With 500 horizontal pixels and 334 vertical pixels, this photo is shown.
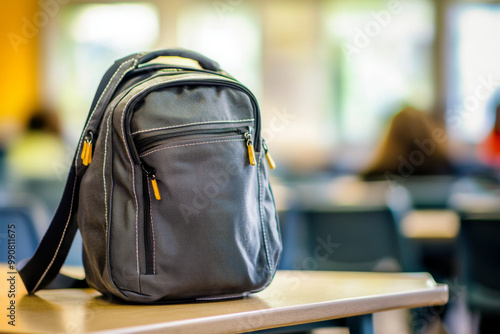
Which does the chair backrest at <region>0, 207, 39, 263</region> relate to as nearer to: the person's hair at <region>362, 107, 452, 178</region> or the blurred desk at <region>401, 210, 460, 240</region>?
the blurred desk at <region>401, 210, 460, 240</region>

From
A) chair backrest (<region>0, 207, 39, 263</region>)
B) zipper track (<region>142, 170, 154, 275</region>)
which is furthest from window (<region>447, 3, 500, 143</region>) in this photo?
zipper track (<region>142, 170, 154, 275</region>)

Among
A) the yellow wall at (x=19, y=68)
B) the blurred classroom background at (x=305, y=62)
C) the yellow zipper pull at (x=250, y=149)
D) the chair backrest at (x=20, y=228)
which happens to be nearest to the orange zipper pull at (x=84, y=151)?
the yellow zipper pull at (x=250, y=149)

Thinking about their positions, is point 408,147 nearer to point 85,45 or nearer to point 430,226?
point 430,226

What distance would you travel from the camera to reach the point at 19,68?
6.27m

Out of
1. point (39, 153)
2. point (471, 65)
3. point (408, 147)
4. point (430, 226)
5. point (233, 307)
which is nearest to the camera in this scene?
point (233, 307)

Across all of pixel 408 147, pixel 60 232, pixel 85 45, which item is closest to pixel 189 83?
pixel 60 232

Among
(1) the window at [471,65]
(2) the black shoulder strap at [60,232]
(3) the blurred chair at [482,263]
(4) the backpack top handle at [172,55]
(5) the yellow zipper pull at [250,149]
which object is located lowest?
(3) the blurred chair at [482,263]

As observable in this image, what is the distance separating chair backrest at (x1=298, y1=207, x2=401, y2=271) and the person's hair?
1107mm

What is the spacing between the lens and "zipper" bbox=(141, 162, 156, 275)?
91 cm

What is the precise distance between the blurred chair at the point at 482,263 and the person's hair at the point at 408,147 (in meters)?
1.15

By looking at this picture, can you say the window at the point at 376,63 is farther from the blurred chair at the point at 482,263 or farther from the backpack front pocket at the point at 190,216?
the backpack front pocket at the point at 190,216

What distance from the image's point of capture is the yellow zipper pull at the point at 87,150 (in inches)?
37.1

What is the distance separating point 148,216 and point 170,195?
41mm

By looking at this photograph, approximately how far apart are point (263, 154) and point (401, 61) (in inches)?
203
